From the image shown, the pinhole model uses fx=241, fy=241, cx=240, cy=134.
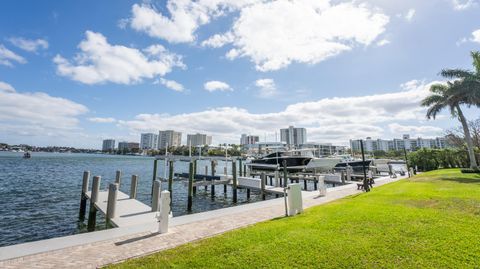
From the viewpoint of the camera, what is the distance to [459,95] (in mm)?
25453

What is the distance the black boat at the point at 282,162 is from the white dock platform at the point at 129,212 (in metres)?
22.2

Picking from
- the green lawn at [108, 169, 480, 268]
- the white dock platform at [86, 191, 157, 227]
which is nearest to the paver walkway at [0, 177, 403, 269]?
the green lawn at [108, 169, 480, 268]

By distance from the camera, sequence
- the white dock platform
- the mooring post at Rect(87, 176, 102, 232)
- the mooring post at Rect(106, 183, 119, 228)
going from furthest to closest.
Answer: the mooring post at Rect(87, 176, 102, 232)
the mooring post at Rect(106, 183, 119, 228)
the white dock platform

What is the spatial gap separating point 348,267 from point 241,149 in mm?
110156

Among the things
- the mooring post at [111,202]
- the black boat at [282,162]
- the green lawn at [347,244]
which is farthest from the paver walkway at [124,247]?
the black boat at [282,162]

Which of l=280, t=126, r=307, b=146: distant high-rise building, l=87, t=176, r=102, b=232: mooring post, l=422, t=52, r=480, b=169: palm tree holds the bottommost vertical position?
l=87, t=176, r=102, b=232: mooring post

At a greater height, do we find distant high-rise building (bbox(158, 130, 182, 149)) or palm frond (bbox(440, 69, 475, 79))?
distant high-rise building (bbox(158, 130, 182, 149))

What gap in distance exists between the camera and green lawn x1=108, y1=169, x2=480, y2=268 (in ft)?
17.4

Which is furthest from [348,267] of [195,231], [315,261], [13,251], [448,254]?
[13,251]

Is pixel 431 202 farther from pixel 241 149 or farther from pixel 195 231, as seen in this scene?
pixel 241 149

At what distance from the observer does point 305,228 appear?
7809 mm

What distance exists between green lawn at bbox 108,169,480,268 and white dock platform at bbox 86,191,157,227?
4.64m

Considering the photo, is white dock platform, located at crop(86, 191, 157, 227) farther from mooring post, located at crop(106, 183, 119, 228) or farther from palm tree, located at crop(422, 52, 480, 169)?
palm tree, located at crop(422, 52, 480, 169)

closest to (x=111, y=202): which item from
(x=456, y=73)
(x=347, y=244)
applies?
(x=347, y=244)
